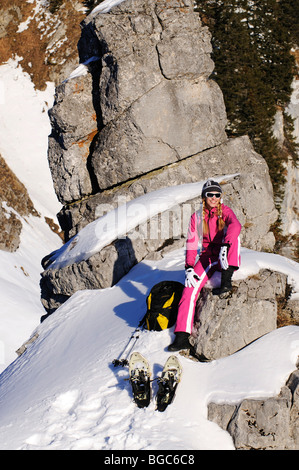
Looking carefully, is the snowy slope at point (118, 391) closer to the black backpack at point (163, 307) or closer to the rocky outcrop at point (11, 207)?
the black backpack at point (163, 307)

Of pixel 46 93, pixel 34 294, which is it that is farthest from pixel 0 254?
pixel 46 93

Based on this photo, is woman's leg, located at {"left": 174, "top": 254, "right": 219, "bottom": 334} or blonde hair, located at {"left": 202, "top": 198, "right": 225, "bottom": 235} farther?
blonde hair, located at {"left": 202, "top": 198, "right": 225, "bottom": 235}

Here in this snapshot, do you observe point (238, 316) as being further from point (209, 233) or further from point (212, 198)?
point (212, 198)

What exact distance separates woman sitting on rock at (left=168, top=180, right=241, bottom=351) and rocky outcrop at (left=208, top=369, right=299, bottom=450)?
4.28ft

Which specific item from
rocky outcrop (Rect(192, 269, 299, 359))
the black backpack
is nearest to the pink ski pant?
rocky outcrop (Rect(192, 269, 299, 359))

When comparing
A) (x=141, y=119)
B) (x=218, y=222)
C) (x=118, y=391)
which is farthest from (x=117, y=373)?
(x=141, y=119)

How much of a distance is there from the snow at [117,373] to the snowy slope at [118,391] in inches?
0.5

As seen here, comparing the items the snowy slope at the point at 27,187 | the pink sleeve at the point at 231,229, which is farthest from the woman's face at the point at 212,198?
the snowy slope at the point at 27,187

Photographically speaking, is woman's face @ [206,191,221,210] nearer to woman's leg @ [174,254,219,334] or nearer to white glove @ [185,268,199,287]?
woman's leg @ [174,254,219,334]

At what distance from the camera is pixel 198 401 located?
243 inches

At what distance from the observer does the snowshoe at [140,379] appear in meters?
6.12

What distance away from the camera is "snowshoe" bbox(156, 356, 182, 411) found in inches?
239

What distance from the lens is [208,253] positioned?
7.82 metres

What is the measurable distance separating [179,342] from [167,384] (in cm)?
89
